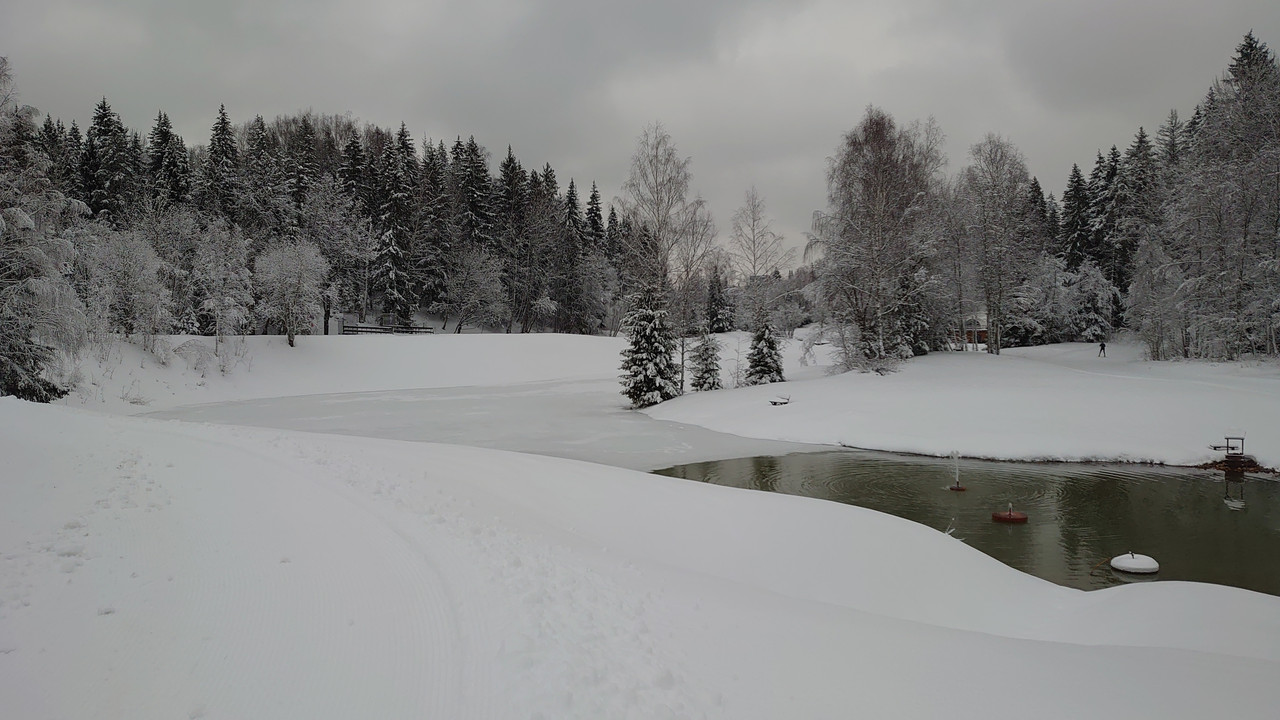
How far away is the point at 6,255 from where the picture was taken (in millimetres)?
14641

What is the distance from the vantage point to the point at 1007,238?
23938 mm

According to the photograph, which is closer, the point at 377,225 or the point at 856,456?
the point at 856,456

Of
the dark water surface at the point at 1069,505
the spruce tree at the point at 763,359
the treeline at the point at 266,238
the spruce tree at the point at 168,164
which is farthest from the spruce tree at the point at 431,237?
the dark water surface at the point at 1069,505

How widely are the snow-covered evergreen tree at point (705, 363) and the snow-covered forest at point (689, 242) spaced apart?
786 mm

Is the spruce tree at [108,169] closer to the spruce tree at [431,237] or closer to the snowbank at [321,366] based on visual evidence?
the snowbank at [321,366]

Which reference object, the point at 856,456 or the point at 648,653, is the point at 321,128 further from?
the point at 648,653

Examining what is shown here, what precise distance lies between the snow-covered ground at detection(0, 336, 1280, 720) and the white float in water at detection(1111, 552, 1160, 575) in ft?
3.09

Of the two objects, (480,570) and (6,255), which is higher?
(6,255)

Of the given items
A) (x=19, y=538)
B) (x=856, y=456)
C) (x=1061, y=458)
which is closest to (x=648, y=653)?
(x=19, y=538)

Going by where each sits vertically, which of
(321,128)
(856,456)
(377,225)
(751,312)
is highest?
(321,128)

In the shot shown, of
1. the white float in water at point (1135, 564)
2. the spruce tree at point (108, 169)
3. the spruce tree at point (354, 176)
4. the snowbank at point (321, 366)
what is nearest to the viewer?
the white float in water at point (1135, 564)

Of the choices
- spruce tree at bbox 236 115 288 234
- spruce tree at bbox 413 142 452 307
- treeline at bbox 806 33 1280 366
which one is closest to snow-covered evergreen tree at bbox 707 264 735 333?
spruce tree at bbox 413 142 452 307

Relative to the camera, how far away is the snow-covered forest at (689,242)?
1891cm

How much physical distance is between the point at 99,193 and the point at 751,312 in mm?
39231
